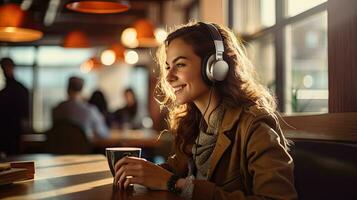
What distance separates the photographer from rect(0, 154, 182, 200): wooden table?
1.34 metres

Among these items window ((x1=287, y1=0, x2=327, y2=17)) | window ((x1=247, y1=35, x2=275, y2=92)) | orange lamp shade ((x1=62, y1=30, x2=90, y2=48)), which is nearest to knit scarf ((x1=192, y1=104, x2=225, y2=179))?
window ((x1=287, y1=0, x2=327, y2=17))

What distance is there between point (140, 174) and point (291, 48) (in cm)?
217

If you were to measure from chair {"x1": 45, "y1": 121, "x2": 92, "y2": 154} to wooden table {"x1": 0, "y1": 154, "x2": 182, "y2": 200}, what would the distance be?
2.25 m

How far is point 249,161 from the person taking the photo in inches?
53.3

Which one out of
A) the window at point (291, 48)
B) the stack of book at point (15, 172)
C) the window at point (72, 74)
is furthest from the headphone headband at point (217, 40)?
the window at point (72, 74)

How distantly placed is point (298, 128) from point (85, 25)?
797 centimetres

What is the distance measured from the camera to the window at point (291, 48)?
2750 mm

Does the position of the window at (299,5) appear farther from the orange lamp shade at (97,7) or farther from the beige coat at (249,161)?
the beige coat at (249,161)

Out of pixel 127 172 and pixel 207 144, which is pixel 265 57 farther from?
pixel 127 172

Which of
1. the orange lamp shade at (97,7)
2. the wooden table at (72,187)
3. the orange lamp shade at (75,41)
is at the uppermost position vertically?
the orange lamp shade at (75,41)

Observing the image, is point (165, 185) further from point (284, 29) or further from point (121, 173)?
point (284, 29)

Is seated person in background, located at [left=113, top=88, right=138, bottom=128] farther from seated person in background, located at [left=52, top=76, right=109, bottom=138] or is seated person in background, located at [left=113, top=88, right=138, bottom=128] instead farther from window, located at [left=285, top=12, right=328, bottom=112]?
window, located at [left=285, top=12, right=328, bottom=112]

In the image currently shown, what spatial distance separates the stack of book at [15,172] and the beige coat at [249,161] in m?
0.58

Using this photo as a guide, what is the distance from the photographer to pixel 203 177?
159 cm
